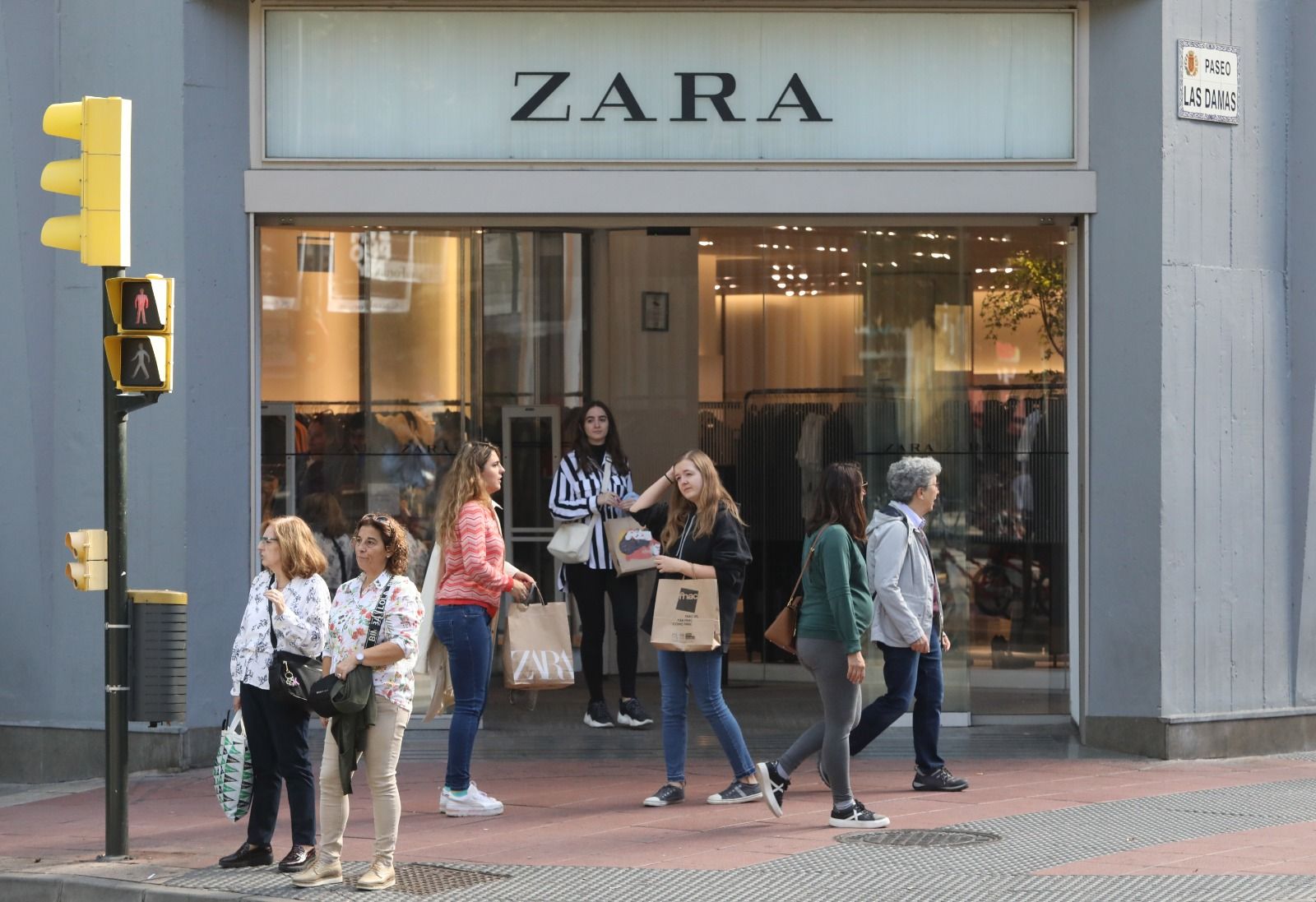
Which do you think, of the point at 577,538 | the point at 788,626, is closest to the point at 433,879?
the point at 788,626

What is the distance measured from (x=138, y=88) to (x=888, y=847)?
6328mm

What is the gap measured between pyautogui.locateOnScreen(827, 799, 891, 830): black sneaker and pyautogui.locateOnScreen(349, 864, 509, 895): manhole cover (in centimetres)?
180

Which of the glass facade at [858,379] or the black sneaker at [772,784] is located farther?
the glass facade at [858,379]

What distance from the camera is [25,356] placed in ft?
35.0

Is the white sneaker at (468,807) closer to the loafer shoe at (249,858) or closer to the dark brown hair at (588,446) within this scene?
the loafer shoe at (249,858)

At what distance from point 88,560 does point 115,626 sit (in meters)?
0.33

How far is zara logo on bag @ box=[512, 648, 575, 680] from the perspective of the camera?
916cm

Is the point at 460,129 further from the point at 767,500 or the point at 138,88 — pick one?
the point at 767,500

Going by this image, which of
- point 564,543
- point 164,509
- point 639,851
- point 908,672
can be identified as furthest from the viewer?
point 564,543

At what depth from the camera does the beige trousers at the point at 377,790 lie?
726 centimetres

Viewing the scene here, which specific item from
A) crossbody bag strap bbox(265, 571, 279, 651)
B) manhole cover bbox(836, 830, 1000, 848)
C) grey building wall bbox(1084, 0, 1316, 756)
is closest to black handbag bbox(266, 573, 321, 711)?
crossbody bag strap bbox(265, 571, 279, 651)

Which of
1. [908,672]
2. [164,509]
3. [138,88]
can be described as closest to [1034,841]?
[908,672]

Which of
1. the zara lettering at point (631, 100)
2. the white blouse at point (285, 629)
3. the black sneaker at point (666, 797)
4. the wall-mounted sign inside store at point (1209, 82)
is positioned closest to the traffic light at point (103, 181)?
the white blouse at point (285, 629)

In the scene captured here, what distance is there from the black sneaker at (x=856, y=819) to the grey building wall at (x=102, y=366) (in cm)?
410
